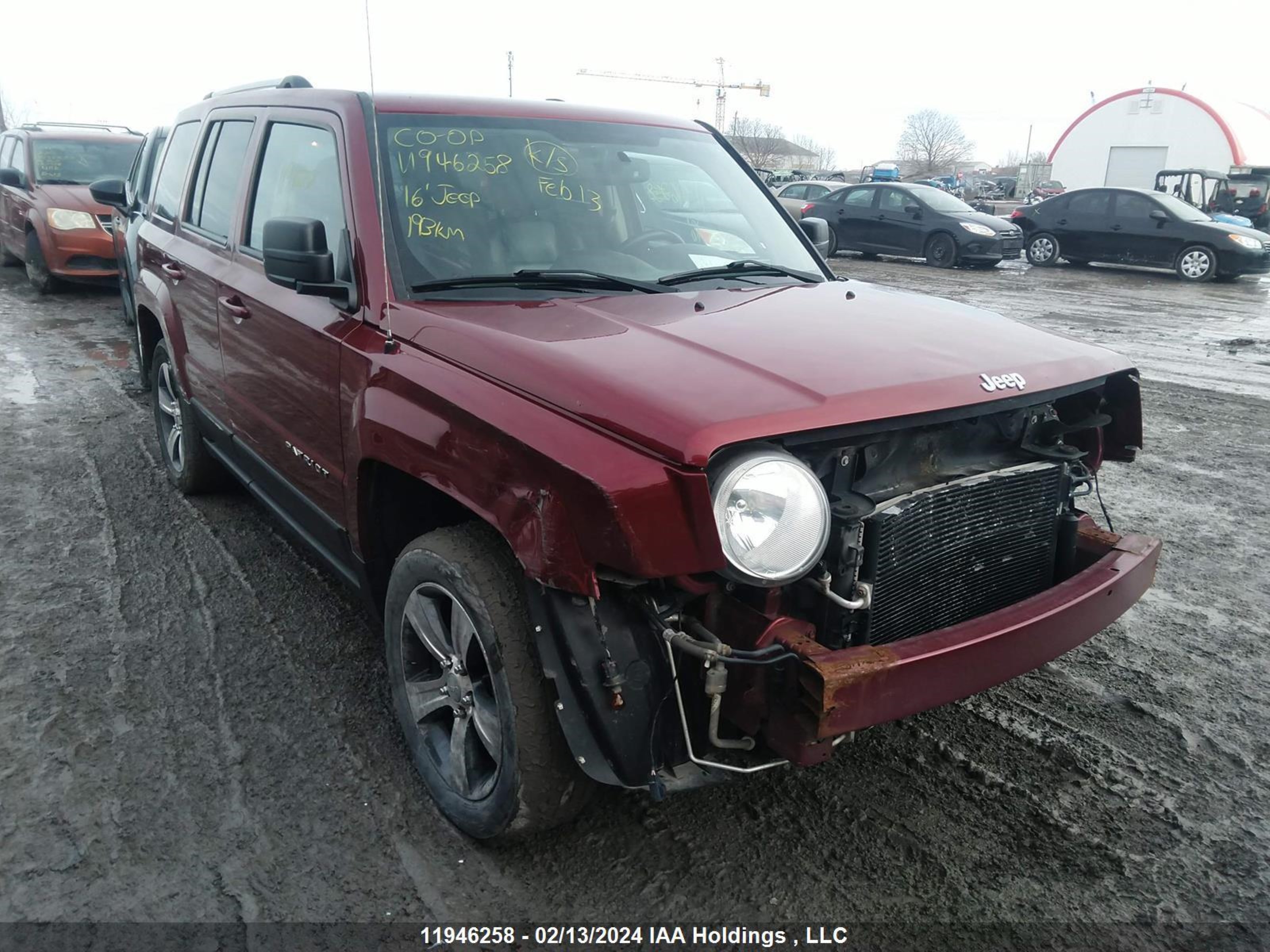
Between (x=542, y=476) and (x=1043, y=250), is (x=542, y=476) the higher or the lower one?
the higher one

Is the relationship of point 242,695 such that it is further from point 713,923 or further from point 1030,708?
point 1030,708

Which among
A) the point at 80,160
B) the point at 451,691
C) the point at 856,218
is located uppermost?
the point at 80,160

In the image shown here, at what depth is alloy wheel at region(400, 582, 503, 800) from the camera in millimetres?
2449

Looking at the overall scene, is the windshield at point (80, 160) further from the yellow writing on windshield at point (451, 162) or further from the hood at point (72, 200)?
the yellow writing on windshield at point (451, 162)

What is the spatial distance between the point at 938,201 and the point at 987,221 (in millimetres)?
1008

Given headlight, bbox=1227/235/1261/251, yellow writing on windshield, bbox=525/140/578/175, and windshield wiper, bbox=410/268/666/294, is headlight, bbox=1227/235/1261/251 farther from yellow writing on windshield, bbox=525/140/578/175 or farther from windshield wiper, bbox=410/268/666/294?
windshield wiper, bbox=410/268/666/294

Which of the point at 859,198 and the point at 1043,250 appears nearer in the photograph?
the point at 1043,250

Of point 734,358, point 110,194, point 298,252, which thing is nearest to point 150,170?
point 110,194

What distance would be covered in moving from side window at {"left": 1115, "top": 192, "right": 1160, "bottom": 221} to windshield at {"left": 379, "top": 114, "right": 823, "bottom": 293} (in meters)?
15.5

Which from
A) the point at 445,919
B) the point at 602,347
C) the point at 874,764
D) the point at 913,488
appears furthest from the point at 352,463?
the point at 874,764

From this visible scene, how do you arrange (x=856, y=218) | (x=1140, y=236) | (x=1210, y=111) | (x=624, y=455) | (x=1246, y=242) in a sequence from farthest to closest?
(x=1210, y=111)
(x=856, y=218)
(x=1140, y=236)
(x=1246, y=242)
(x=624, y=455)

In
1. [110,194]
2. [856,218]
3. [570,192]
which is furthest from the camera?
[856,218]

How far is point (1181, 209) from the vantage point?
1630 centimetres

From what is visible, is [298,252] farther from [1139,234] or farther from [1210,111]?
[1210,111]
